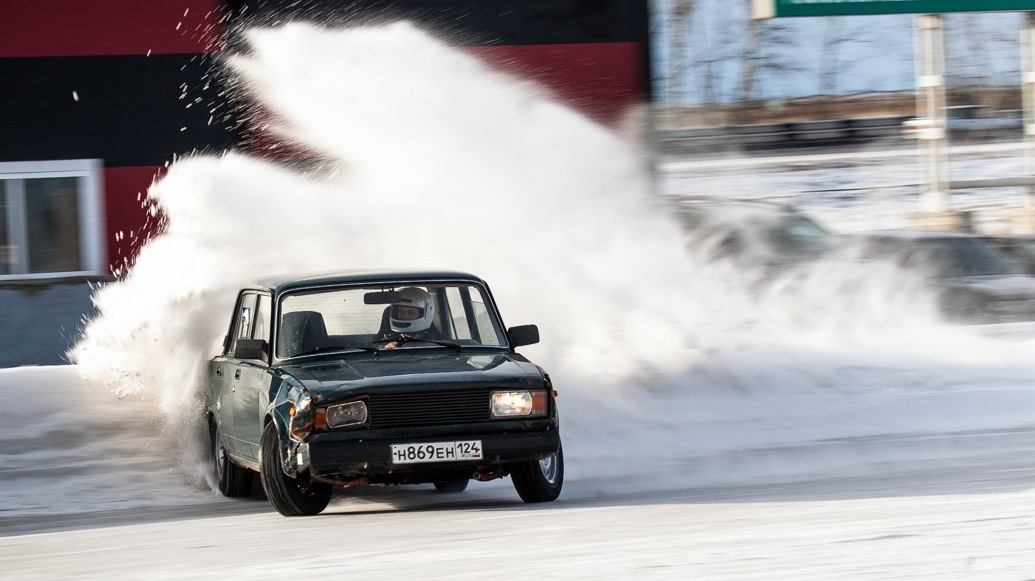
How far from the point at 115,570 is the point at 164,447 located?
15.9 ft

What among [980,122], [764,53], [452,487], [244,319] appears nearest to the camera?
[452,487]

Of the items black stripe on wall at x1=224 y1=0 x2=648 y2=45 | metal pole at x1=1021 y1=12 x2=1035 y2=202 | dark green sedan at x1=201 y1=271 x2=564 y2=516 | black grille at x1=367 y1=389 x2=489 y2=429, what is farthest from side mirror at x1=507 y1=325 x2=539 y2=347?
metal pole at x1=1021 y1=12 x2=1035 y2=202

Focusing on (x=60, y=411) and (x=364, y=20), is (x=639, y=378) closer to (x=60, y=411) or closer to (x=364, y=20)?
(x=60, y=411)

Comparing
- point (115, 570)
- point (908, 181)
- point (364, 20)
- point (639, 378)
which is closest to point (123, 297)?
point (639, 378)

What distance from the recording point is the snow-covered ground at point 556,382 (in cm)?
629

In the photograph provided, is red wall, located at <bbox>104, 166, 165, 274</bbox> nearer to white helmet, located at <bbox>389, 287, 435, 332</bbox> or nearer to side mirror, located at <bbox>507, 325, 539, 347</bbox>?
white helmet, located at <bbox>389, 287, 435, 332</bbox>

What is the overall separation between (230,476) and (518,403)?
253 cm

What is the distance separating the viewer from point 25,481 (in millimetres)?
10102

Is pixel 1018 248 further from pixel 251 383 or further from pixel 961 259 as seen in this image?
pixel 251 383

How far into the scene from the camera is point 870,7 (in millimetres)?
17938

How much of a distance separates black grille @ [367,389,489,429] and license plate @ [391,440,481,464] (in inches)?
4.4

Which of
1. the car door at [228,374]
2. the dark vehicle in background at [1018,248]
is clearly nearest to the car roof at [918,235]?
the dark vehicle in background at [1018,248]

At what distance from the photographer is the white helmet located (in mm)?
8500

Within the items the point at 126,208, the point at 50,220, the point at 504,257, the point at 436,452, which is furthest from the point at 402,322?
the point at 50,220
